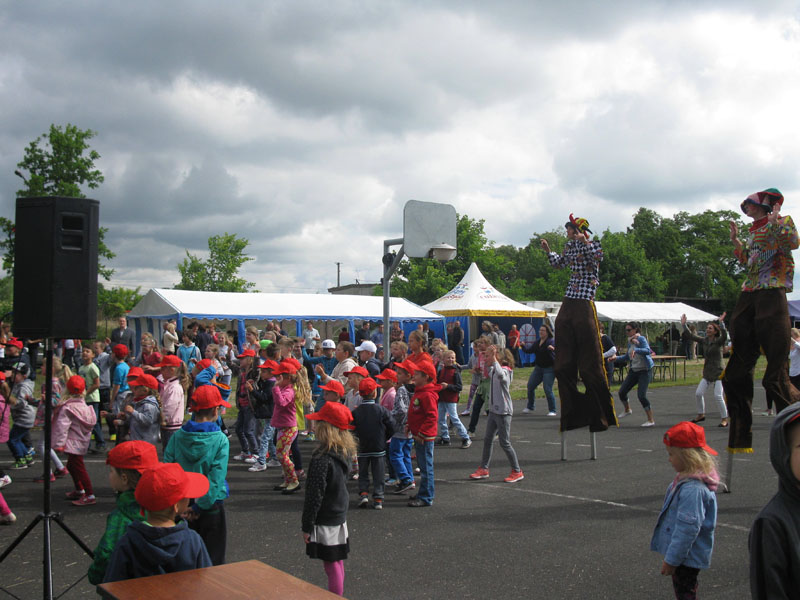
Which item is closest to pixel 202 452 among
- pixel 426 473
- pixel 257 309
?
pixel 426 473

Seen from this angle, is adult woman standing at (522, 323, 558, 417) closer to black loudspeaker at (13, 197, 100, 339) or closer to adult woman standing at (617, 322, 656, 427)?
adult woman standing at (617, 322, 656, 427)

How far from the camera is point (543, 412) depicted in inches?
595

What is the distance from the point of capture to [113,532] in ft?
11.6

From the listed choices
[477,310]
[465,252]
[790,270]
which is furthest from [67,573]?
[465,252]

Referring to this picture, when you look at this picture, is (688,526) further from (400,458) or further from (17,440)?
(17,440)

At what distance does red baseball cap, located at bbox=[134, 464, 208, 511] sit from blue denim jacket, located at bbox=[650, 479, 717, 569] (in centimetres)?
269

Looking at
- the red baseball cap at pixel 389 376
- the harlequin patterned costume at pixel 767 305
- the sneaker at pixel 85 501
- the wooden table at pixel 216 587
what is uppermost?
the harlequin patterned costume at pixel 767 305

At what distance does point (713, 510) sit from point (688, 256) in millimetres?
70964

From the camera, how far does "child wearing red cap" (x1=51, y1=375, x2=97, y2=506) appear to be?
7387mm

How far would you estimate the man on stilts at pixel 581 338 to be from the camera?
8.06 m

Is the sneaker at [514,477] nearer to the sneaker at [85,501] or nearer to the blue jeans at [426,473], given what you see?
the blue jeans at [426,473]

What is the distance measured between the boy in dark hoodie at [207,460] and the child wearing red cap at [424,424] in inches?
109

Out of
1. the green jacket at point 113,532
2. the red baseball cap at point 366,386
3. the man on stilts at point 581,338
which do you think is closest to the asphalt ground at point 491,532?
the man on stilts at point 581,338

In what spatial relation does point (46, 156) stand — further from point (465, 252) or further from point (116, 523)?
point (465, 252)
